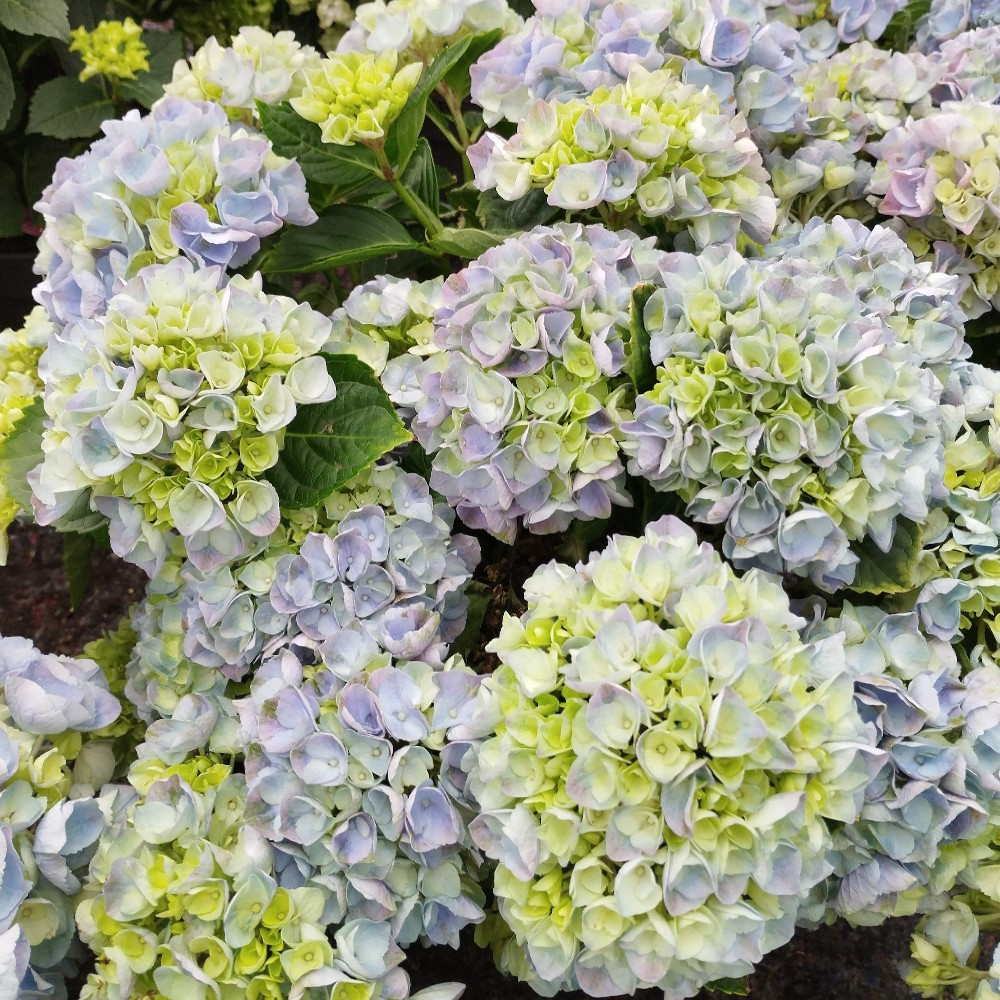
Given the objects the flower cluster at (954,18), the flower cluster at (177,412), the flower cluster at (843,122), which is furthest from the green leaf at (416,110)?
the flower cluster at (954,18)

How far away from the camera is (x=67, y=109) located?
1700 millimetres

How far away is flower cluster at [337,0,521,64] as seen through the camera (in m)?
1.01

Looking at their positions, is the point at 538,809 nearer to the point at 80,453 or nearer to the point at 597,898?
the point at 597,898

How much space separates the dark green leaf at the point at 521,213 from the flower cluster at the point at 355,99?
0.14m

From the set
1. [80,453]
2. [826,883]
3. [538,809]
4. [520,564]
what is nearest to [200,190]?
[80,453]

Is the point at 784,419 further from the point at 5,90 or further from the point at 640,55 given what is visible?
the point at 5,90

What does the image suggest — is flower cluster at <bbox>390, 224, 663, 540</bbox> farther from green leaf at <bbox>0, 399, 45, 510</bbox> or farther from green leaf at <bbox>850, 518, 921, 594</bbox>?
green leaf at <bbox>0, 399, 45, 510</bbox>

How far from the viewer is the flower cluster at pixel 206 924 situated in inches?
27.0

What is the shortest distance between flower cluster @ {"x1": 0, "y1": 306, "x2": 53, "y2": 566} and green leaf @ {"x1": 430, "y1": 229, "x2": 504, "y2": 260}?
434 millimetres

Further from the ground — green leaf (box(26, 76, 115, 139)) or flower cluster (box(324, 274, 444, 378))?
flower cluster (box(324, 274, 444, 378))

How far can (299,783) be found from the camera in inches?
28.7

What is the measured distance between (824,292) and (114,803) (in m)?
0.74

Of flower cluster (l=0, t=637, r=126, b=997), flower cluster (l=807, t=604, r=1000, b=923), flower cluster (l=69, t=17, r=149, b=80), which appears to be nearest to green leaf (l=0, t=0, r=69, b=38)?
flower cluster (l=69, t=17, r=149, b=80)

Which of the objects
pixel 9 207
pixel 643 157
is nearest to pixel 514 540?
pixel 643 157
